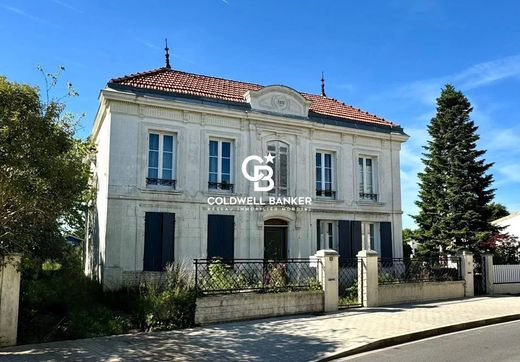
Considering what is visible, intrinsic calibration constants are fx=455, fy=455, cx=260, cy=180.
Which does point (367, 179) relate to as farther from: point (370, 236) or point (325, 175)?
point (370, 236)

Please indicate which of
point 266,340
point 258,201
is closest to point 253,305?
point 266,340

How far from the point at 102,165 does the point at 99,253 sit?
326 cm

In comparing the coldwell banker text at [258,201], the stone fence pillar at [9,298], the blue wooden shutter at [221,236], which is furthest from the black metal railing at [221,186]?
the stone fence pillar at [9,298]

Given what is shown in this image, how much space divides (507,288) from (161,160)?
1477 centimetres

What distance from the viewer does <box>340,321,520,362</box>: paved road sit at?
25.7 feet

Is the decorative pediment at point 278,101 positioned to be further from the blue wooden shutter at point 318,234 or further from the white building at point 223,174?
the blue wooden shutter at point 318,234

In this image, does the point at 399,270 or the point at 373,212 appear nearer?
the point at 399,270

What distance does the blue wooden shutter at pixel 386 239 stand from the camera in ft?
63.1

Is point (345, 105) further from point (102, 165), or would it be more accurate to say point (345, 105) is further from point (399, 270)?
point (102, 165)

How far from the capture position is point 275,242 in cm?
1784

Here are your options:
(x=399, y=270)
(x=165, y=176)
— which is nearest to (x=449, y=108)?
(x=399, y=270)

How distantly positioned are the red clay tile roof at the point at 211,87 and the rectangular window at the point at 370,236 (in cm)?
462

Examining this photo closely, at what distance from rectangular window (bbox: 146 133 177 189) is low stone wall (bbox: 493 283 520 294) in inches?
528

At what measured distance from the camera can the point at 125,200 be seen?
1510 cm
